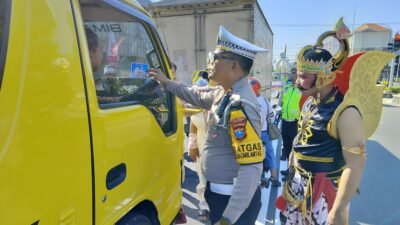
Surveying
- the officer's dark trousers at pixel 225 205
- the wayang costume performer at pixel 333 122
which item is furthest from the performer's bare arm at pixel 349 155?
the officer's dark trousers at pixel 225 205

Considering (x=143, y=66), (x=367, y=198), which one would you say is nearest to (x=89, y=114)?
(x=143, y=66)

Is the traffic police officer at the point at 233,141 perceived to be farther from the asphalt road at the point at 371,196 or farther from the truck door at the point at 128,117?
the asphalt road at the point at 371,196

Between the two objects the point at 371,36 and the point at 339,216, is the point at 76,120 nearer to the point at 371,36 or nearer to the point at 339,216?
the point at 339,216

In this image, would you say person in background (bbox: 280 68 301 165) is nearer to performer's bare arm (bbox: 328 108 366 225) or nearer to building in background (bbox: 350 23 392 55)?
performer's bare arm (bbox: 328 108 366 225)

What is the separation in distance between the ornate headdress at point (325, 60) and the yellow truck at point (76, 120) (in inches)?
40.7

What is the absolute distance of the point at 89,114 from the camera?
123cm

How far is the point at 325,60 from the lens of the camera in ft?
5.90

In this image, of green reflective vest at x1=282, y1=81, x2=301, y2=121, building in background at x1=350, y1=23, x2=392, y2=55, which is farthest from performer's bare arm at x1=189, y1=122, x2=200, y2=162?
building in background at x1=350, y1=23, x2=392, y2=55

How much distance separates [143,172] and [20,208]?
31.2 inches

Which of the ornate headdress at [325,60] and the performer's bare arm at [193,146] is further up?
the ornate headdress at [325,60]

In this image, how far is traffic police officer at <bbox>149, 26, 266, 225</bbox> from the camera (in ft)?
5.10

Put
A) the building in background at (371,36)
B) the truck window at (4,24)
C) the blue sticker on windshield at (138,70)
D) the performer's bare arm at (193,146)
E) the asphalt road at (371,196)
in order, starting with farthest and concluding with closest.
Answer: the building in background at (371,36) → the asphalt road at (371,196) → the performer's bare arm at (193,146) → the blue sticker on windshield at (138,70) → the truck window at (4,24)

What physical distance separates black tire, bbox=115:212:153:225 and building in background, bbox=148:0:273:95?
4719 mm

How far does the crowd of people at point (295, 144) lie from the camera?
1.57 metres
